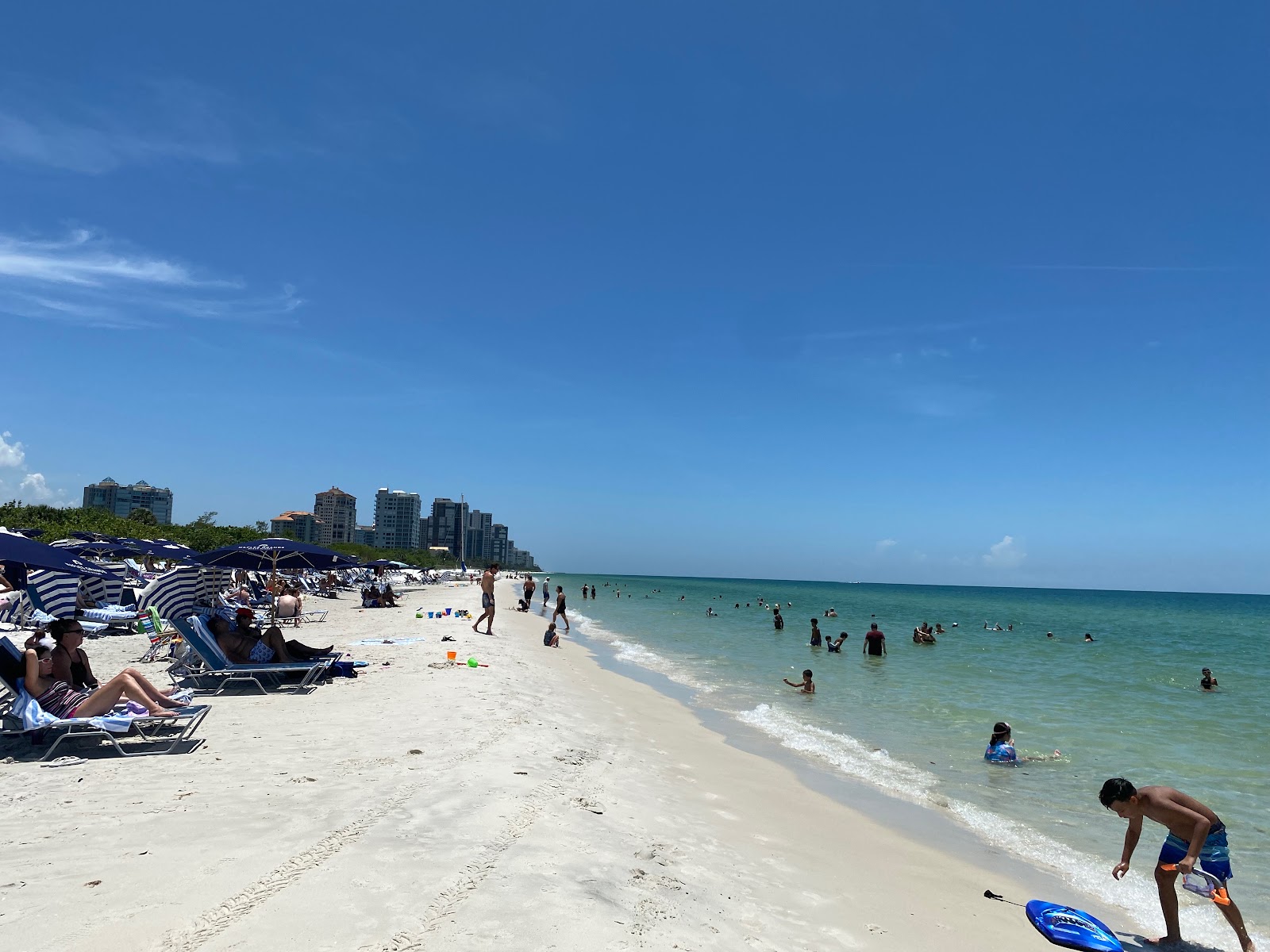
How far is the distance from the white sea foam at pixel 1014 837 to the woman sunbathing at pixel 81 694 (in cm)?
747

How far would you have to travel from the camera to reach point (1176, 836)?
14.6 ft

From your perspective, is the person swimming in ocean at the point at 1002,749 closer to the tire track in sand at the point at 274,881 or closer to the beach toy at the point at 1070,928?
the beach toy at the point at 1070,928

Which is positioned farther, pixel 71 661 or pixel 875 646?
pixel 875 646

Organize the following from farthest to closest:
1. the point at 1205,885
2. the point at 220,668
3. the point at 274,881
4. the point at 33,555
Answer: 1. the point at 220,668
2. the point at 33,555
3. the point at 1205,885
4. the point at 274,881

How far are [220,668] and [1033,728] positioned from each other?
12.4m

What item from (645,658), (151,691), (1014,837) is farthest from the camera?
(645,658)

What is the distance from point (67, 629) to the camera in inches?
260

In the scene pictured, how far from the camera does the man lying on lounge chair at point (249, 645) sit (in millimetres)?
9711

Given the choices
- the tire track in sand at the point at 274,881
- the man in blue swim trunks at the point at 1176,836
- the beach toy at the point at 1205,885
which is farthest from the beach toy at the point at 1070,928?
the tire track in sand at the point at 274,881

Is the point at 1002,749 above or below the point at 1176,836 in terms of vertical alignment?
below

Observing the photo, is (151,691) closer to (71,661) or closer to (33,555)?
(71,661)

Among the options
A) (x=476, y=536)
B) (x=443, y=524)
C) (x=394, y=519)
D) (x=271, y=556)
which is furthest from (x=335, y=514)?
(x=271, y=556)

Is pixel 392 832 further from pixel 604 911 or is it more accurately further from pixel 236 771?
pixel 236 771

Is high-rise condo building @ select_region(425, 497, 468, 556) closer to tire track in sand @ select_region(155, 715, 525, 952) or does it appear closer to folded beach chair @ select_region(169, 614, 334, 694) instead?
folded beach chair @ select_region(169, 614, 334, 694)
